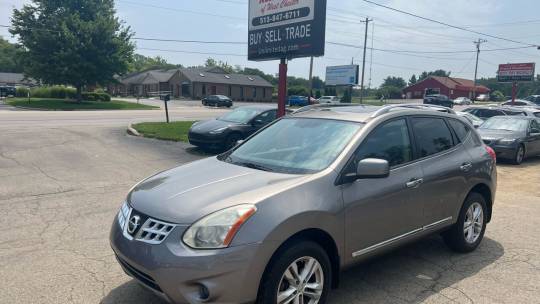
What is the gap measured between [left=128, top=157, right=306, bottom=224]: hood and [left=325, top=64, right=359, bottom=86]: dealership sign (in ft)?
189

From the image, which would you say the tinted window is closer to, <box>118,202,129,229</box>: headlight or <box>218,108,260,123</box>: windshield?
<box>218,108,260,123</box>: windshield

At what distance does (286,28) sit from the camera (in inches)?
513

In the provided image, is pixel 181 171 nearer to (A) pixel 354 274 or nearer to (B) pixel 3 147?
(A) pixel 354 274

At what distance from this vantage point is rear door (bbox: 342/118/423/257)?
141 inches

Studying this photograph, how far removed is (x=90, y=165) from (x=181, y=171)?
6.51 meters

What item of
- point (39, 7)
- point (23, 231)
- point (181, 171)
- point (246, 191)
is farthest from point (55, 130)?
point (39, 7)

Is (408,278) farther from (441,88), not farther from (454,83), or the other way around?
(454,83)

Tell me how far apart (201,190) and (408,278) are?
2.32m

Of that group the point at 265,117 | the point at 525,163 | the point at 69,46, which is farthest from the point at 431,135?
the point at 69,46

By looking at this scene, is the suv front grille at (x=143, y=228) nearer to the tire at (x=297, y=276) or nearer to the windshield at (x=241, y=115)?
the tire at (x=297, y=276)

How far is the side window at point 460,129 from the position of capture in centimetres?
500

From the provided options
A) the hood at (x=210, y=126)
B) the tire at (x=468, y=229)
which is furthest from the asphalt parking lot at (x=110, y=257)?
the hood at (x=210, y=126)

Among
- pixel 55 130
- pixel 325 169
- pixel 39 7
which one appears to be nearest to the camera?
pixel 325 169

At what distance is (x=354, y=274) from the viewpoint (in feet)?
14.1
